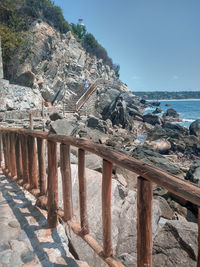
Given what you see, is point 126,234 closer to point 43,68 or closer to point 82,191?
point 82,191

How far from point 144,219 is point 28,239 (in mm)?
1645

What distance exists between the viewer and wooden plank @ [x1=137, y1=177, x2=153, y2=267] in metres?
1.54

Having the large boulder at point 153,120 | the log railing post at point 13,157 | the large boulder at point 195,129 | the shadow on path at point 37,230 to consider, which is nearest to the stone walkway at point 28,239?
the shadow on path at point 37,230

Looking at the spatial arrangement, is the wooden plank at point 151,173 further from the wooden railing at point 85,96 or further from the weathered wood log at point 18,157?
the wooden railing at point 85,96

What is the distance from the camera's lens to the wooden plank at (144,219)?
154 cm

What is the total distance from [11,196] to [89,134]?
40.7 feet

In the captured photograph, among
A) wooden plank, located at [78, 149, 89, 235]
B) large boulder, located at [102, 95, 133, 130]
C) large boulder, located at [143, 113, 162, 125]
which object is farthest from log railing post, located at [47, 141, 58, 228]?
large boulder, located at [143, 113, 162, 125]

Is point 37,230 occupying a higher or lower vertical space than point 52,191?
lower

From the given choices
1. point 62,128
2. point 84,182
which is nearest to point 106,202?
point 84,182

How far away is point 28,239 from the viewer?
252 centimetres

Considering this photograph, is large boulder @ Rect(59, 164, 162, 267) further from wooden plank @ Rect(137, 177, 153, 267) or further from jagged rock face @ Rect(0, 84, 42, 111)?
jagged rock face @ Rect(0, 84, 42, 111)

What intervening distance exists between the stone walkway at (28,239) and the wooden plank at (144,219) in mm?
849

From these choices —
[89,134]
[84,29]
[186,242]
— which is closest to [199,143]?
[89,134]

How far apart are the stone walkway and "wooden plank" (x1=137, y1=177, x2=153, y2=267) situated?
2.78 ft
